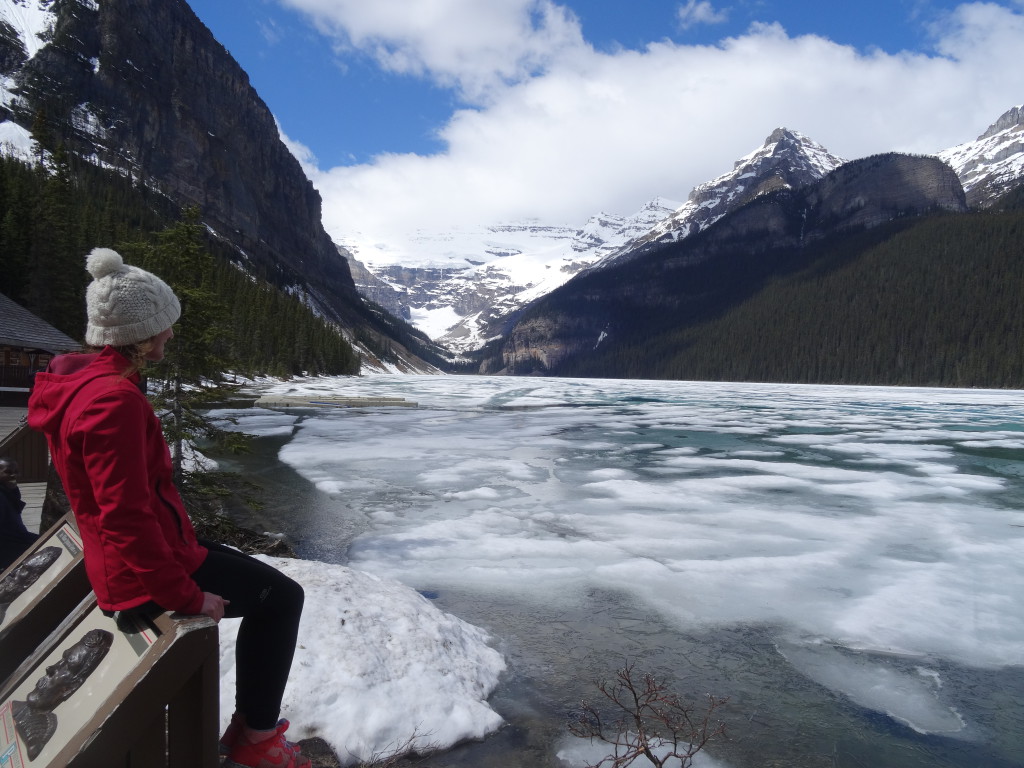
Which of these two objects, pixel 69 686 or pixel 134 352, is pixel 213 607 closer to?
pixel 69 686

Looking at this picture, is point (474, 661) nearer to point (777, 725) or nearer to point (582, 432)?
point (777, 725)

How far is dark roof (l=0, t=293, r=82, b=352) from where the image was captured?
829 inches

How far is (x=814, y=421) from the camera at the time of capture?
29.1 metres

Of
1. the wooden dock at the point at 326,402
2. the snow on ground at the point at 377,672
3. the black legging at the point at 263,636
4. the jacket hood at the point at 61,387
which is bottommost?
the wooden dock at the point at 326,402

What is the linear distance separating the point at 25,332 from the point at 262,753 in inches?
999

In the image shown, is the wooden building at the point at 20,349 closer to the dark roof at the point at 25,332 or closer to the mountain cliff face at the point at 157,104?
the dark roof at the point at 25,332

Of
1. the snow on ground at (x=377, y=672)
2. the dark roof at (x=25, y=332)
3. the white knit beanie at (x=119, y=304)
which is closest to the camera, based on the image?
the white knit beanie at (x=119, y=304)

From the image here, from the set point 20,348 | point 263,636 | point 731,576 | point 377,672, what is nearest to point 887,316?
point 20,348

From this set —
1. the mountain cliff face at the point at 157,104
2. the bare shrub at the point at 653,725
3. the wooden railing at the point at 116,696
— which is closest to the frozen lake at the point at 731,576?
the bare shrub at the point at 653,725

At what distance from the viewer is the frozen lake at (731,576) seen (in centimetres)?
437

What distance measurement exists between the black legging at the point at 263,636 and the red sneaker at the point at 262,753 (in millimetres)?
73

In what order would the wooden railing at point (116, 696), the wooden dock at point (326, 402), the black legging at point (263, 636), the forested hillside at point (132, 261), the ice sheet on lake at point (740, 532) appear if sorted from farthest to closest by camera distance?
1. the wooden dock at point (326, 402)
2. the forested hillside at point (132, 261)
3. the ice sheet on lake at point (740, 532)
4. the black legging at point (263, 636)
5. the wooden railing at point (116, 696)

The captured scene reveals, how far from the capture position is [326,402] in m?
36.2

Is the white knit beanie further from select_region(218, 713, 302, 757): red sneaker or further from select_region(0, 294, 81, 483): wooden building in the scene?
select_region(0, 294, 81, 483): wooden building
